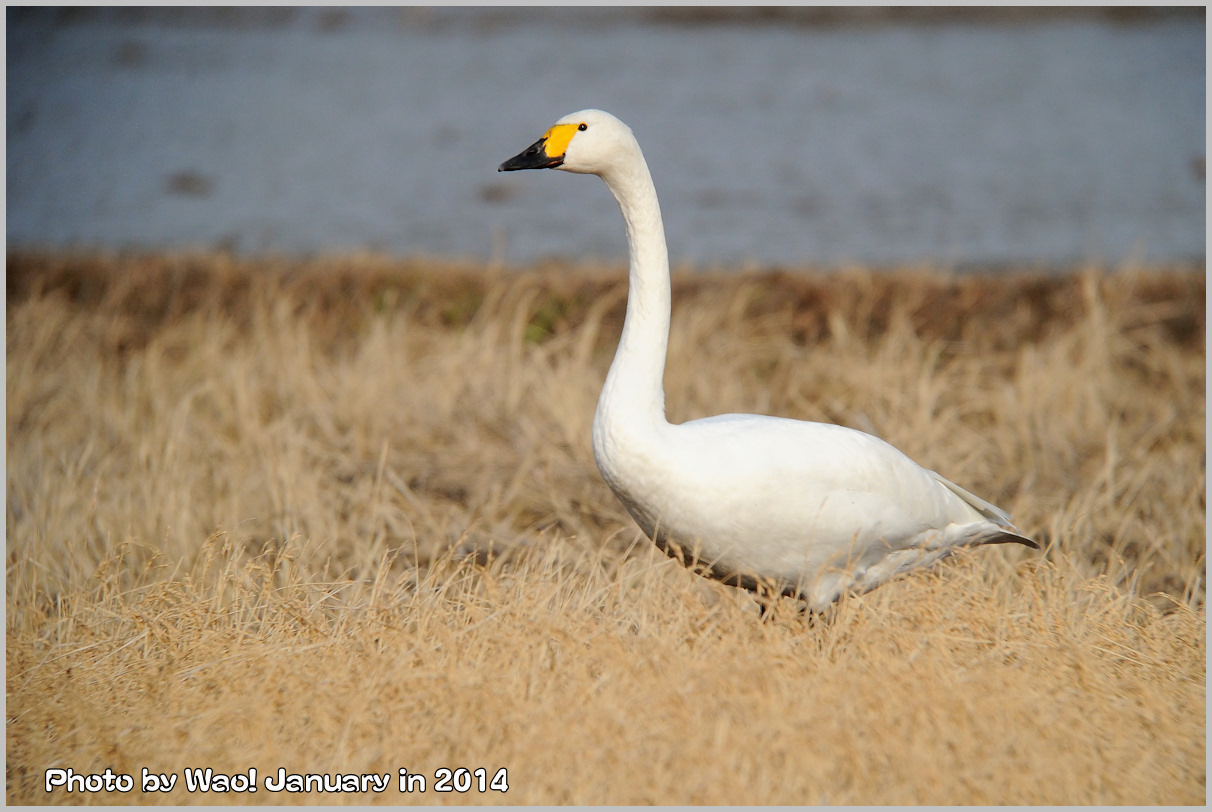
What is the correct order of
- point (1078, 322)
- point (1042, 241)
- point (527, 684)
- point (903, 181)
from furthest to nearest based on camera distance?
point (903, 181), point (1042, 241), point (1078, 322), point (527, 684)

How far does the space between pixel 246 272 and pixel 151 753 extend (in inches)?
227

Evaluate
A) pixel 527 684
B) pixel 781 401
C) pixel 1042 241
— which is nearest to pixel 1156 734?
pixel 527 684

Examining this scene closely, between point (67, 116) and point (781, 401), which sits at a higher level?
point (67, 116)

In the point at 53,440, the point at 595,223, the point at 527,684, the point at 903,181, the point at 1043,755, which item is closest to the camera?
the point at 1043,755

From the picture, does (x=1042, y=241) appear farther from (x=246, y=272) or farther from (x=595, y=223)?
(x=246, y=272)

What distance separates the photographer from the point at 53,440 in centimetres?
550

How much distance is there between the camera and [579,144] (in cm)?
306

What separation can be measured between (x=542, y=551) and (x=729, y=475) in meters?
1.47

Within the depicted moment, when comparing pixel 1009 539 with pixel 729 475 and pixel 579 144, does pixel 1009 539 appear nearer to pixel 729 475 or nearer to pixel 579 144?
pixel 729 475

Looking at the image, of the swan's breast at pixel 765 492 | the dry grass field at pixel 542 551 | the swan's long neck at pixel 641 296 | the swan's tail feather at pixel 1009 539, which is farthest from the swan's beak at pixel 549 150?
the swan's tail feather at pixel 1009 539

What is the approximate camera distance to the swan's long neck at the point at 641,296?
2.99 meters

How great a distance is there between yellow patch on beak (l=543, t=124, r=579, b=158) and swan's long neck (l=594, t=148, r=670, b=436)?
16cm

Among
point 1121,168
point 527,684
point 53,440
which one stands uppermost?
point 1121,168

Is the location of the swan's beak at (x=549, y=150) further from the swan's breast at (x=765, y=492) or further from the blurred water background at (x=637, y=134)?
the blurred water background at (x=637, y=134)
